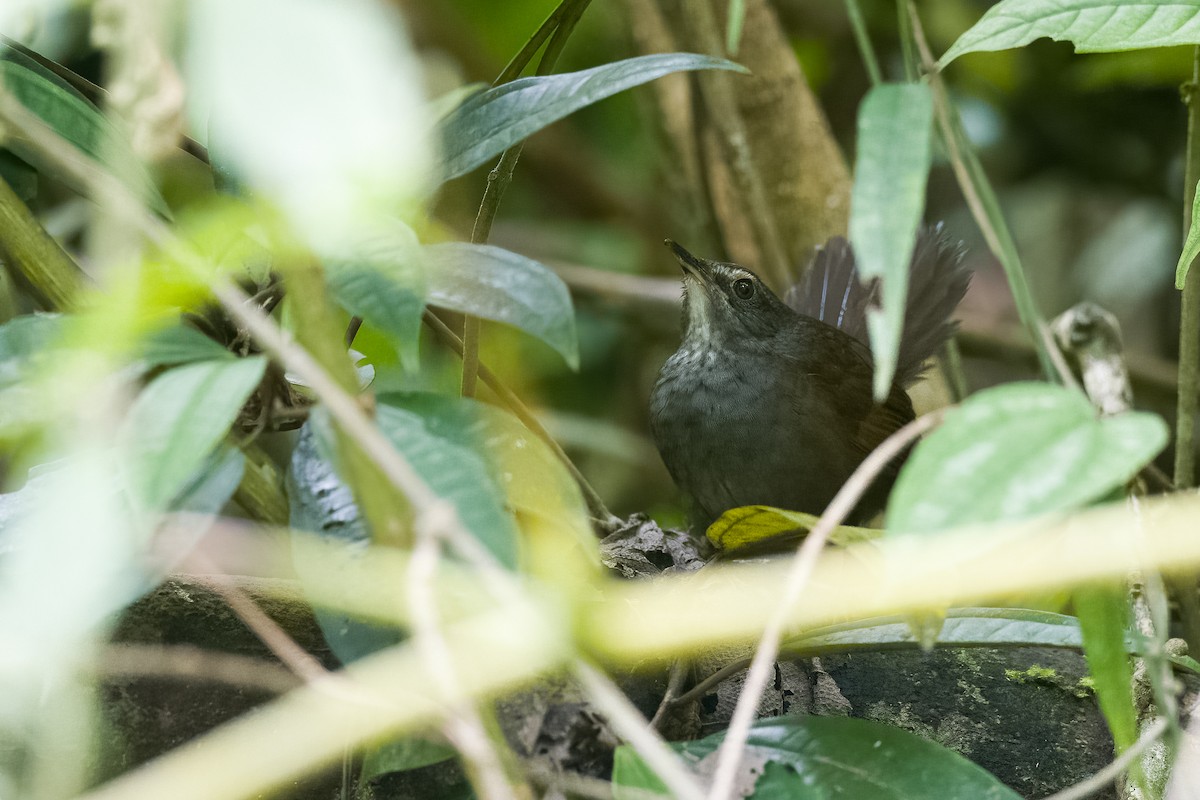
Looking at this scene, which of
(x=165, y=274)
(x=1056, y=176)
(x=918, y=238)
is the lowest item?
(x=1056, y=176)

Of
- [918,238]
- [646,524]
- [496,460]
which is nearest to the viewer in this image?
[496,460]

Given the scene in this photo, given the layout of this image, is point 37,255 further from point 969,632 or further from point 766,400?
point 766,400

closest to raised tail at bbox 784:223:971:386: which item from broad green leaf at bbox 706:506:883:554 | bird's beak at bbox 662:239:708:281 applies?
bird's beak at bbox 662:239:708:281

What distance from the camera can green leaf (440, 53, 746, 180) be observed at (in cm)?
106

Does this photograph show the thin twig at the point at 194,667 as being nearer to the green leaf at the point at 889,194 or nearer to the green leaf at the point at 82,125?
the green leaf at the point at 82,125

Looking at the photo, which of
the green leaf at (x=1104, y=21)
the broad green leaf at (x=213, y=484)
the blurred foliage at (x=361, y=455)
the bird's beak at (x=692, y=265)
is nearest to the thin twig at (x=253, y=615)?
the blurred foliage at (x=361, y=455)

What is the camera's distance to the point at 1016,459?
765 mm

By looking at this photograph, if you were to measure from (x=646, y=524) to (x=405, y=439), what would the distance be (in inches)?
41.4

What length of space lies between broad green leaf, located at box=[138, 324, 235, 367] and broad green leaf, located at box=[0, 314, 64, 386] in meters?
0.09

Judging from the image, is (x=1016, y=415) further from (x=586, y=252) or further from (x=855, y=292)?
(x=586, y=252)

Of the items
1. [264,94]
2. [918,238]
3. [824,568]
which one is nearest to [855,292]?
[918,238]

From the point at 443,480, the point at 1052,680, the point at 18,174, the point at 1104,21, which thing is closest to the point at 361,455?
the point at 443,480

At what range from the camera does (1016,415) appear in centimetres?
80

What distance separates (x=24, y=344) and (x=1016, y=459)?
81 centimetres
